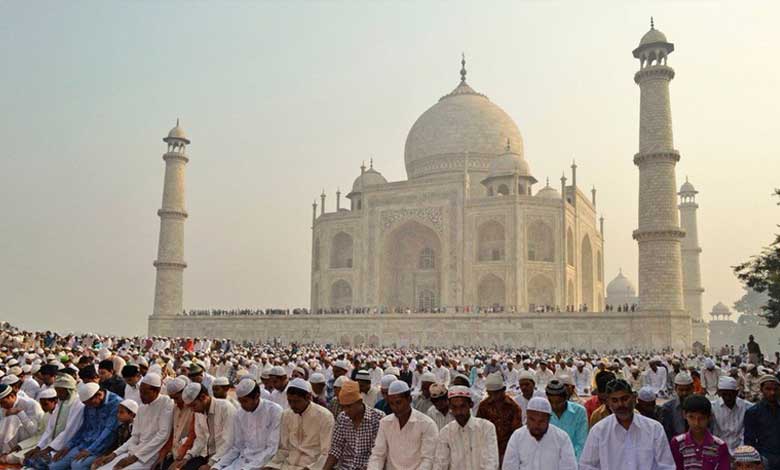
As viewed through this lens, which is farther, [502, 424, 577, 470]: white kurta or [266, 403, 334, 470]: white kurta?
[266, 403, 334, 470]: white kurta

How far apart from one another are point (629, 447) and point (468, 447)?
2.94 feet

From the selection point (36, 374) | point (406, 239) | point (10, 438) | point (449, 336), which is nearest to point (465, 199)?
point (406, 239)

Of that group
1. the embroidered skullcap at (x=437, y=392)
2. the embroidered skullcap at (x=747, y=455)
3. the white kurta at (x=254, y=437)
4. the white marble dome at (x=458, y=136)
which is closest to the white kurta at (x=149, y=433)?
the white kurta at (x=254, y=437)

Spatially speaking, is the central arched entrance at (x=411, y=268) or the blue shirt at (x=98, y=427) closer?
the blue shirt at (x=98, y=427)

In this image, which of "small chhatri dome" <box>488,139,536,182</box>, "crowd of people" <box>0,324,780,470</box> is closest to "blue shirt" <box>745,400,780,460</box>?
"crowd of people" <box>0,324,780,470</box>

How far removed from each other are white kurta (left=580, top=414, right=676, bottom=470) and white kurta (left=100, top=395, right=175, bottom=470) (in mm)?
3188

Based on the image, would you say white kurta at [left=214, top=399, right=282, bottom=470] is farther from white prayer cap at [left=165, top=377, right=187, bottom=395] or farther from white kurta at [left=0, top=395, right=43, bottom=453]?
white kurta at [left=0, top=395, right=43, bottom=453]

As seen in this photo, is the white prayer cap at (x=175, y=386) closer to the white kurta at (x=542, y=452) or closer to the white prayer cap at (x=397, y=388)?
the white prayer cap at (x=397, y=388)

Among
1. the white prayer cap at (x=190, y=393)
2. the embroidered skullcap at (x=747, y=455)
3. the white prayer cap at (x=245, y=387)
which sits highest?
the white prayer cap at (x=245, y=387)

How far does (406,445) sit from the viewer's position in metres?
4.22

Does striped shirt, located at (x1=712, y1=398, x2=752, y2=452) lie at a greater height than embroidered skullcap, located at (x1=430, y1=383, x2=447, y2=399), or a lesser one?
lesser

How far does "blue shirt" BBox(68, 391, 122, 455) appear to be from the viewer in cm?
566

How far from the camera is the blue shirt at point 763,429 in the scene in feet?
16.1

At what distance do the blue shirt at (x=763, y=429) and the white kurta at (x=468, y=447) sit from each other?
7.25 ft
